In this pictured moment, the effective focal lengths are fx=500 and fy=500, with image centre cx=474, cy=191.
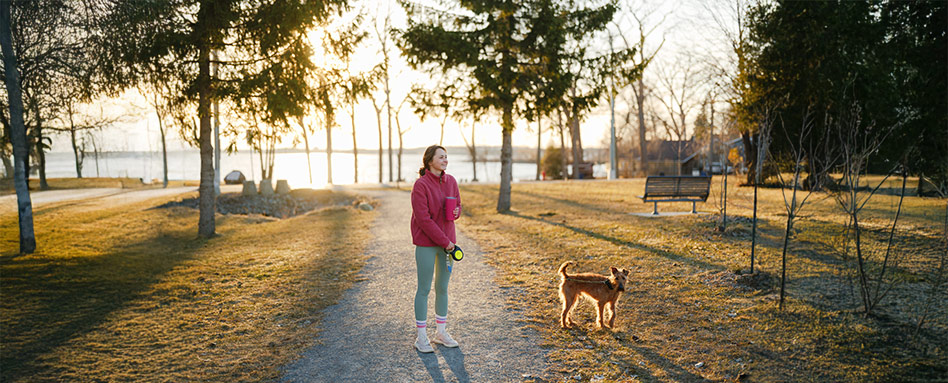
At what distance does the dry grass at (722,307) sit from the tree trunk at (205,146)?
6.51m

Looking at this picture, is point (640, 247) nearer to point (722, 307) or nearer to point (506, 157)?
point (722, 307)

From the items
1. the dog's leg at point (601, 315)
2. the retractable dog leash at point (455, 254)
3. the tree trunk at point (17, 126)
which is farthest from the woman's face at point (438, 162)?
the tree trunk at point (17, 126)

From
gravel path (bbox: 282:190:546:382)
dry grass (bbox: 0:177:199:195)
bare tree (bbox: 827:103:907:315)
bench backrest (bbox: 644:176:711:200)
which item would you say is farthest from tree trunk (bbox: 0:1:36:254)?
dry grass (bbox: 0:177:199:195)

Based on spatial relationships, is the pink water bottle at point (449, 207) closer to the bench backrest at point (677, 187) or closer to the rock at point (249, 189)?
the bench backrest at point (677, 187)

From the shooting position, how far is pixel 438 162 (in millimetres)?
4195

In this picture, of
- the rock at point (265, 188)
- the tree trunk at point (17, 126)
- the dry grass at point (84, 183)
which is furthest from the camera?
the rock at point (265, 188)

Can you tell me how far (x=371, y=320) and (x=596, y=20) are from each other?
11820 mm

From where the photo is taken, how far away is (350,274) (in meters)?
7.80

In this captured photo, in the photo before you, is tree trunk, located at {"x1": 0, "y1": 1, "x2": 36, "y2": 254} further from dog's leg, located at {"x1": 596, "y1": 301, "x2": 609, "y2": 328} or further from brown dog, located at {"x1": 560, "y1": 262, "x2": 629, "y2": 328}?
dog's leg, located at {"x1": 596, "y1": 301, "x2": 609, "y2": 328}

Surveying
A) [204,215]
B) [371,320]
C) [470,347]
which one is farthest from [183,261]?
[470,347]

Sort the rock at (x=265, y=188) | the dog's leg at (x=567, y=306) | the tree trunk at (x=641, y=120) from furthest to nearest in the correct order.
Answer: the tree trunk at (x=641, y=120)
the rock at (x=265, y=188)
the dog's leg at (x=567, y=306)

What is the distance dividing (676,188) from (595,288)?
29.2 feet

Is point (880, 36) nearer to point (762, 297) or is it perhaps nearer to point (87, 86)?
point (762, 297)

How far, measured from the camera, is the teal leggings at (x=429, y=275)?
14.3 ft
